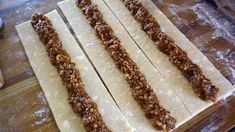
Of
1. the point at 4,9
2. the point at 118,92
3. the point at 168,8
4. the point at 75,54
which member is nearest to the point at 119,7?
the point at 168,8

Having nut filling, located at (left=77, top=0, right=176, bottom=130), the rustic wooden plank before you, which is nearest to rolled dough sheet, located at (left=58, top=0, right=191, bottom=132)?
nut filling, located at (left=77, top=0, right=176, bottom=130)

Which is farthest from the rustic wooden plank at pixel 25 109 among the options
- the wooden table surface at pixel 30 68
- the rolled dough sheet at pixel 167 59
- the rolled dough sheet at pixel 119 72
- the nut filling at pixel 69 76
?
the rolled dough sheet at pixel 167 59

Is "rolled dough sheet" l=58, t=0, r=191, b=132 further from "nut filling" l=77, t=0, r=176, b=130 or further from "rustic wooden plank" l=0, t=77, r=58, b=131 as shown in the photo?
"rustic wooden plank" l=0, t=77, r=58, b=131

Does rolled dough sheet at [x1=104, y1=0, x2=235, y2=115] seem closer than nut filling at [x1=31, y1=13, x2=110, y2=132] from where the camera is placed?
No

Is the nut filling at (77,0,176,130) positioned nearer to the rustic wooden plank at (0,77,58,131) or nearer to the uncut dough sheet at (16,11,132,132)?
the uncut dough sheet at (16,11,132,132)

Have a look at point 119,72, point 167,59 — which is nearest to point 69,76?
point 119,72

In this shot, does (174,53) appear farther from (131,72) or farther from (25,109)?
(25,109)

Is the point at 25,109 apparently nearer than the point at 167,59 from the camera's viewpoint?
Yes

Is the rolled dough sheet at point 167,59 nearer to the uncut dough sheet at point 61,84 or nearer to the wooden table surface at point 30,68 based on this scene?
the wooden table surface at point 30,68

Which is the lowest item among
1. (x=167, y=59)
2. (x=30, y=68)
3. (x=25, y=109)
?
(x=167, y=59)
